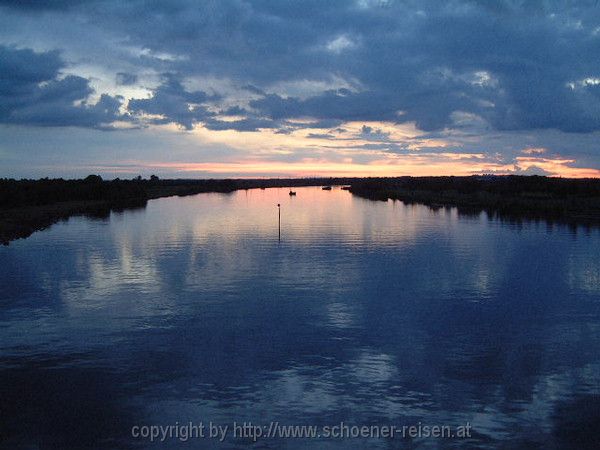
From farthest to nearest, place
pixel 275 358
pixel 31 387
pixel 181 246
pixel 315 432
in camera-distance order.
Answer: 1. pixel 181 246
2. pixel 275 358
3. pixel 31 387
4. pixel 315 432

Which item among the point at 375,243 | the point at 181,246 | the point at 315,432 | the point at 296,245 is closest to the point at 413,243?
the point at 375,243

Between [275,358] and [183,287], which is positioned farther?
[183,287]

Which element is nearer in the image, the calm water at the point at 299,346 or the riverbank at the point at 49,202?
the calm water at the point at 299,346

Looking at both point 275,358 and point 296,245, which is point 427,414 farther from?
point 296,245

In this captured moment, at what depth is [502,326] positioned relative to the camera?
2278 cm

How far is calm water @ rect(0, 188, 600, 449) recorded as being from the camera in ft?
47.1

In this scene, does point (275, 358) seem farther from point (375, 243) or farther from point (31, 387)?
point (375, 243)

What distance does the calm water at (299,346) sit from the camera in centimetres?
1434

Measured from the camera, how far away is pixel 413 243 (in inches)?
1973

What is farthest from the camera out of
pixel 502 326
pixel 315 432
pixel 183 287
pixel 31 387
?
pixel 183 287

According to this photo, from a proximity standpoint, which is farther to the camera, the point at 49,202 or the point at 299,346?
the point at 49,202

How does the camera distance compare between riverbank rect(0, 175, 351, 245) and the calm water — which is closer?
the calm water

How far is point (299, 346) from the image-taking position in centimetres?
1989

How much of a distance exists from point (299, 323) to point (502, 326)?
8.25 meters
